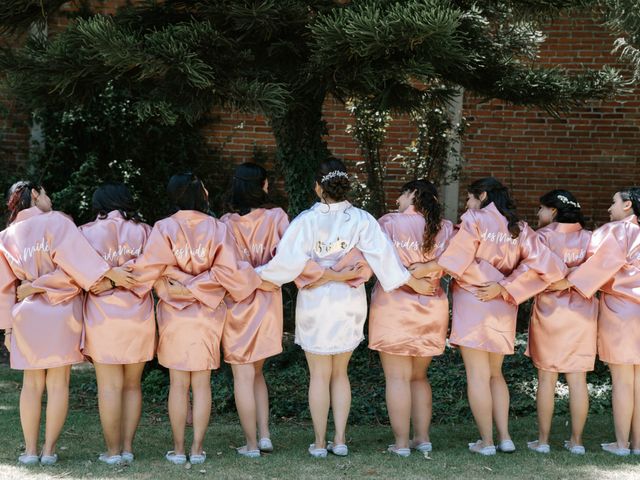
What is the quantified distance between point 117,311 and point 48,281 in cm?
40

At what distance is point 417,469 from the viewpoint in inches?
183

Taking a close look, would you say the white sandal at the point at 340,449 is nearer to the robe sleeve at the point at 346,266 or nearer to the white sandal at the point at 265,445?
the white sandal at the point at 265,445

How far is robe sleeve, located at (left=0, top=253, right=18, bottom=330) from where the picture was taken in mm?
4660

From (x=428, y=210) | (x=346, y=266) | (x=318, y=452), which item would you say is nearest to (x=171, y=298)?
(x=346, y=266)

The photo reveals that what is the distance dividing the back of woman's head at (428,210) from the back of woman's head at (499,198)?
0.94ft

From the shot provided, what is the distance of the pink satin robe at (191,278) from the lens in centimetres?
467

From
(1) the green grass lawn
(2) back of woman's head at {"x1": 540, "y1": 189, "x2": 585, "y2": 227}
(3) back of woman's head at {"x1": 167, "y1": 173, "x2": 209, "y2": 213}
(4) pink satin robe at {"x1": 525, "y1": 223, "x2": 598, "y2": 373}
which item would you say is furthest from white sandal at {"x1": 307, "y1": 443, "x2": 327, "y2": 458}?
(2) back of woman's head at {"x1": 540, "y1": 189, "x2": 585, "y2": 227}

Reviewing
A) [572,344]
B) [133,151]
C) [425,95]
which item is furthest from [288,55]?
[133,151]

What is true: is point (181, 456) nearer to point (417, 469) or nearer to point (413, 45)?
point (417, 469)

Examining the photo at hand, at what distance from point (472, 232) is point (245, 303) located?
4.58ft

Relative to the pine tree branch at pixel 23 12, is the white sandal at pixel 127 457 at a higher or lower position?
lower

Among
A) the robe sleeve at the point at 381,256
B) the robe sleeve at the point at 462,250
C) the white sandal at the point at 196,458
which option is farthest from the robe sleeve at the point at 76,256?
the robe sleeve at the point at 462,250

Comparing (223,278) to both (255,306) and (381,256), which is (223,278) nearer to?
(255,306)

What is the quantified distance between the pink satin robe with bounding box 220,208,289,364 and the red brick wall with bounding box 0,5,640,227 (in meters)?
4.56
